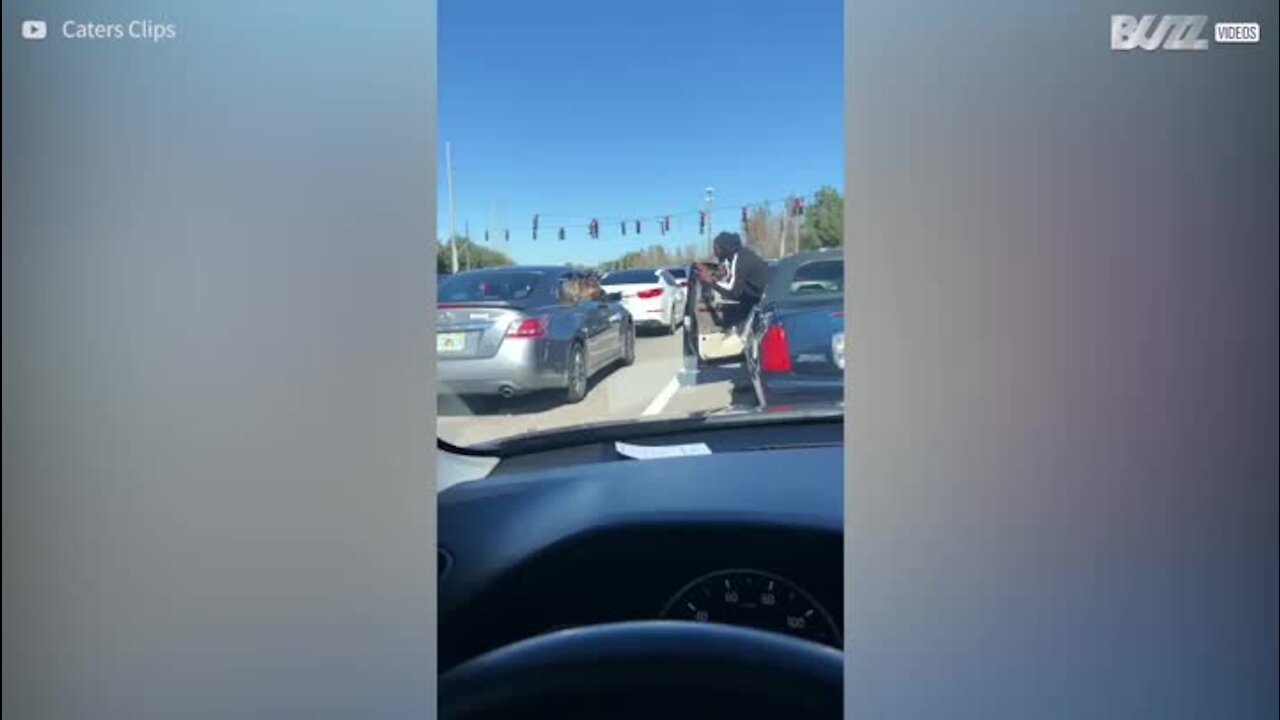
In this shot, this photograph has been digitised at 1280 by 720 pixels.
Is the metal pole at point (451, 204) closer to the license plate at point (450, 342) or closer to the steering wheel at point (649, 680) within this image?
the license plate at point (450, 342)

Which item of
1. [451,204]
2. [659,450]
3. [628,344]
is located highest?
[451,204]

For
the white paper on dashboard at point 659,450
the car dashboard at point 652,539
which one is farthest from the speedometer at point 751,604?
the white paper on dashboard at point 659,450

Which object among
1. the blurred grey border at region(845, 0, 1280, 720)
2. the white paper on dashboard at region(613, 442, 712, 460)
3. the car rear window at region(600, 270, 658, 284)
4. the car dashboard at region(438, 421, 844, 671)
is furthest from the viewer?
the white paper on dashboard at region(613, 442, 712, 460)

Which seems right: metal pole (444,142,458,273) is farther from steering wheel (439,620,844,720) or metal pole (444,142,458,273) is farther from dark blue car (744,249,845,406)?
steering wheel (439,620,844,720)

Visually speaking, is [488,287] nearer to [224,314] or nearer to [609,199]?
[609,199]

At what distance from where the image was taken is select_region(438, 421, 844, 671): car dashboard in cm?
132

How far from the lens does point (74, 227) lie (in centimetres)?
111

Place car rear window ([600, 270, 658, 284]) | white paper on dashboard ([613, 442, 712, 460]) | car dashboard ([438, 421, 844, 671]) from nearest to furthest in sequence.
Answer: car rear window ([600, 270, 658, 284]) < car dashboard ([438, 421, 844, 671]) < white paper on dashboard ([613, 442, 712, 460])

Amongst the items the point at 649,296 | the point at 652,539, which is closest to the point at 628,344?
the point at 649,296

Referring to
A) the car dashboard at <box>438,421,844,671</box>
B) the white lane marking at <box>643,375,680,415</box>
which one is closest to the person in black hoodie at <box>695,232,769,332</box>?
the white lane marking at <box>643,375,680,415</box>

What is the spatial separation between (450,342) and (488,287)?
101mm

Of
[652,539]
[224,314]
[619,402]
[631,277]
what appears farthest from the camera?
[652,539]

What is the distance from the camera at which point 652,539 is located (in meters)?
1.49

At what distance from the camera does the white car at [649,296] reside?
121 centimetres
